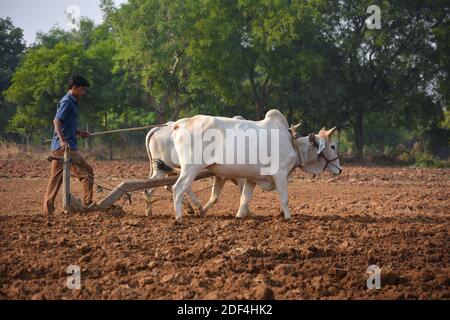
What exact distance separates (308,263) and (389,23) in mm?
23460

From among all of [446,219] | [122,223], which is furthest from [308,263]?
[446,219]

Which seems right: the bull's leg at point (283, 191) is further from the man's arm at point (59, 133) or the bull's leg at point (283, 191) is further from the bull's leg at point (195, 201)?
the man's arm at point (59, 133)

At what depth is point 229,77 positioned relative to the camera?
1104 inches

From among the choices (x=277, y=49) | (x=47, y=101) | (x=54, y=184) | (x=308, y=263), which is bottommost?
(x=308, y=263)

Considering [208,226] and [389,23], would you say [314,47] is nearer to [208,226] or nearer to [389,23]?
[389,23]

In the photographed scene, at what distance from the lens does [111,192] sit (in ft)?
33.1

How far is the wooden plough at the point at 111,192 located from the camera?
977 centimetres

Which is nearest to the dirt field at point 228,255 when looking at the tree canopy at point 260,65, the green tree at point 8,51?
the tree canopy at point 260,65

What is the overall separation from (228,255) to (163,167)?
12.3 ft

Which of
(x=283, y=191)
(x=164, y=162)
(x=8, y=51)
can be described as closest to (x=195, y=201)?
(x=164, y=162)

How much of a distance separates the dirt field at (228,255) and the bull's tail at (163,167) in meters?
1.01

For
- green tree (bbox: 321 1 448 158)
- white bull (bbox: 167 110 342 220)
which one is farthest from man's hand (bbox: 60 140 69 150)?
→ green tree (bbox: 321 1 448 158)

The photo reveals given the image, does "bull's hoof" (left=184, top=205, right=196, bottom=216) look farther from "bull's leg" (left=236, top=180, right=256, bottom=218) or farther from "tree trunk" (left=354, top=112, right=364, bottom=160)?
"tree trunk" (left=354, top=112, right=364, bottom=160)

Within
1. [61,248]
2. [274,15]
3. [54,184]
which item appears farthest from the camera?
[274,15]
